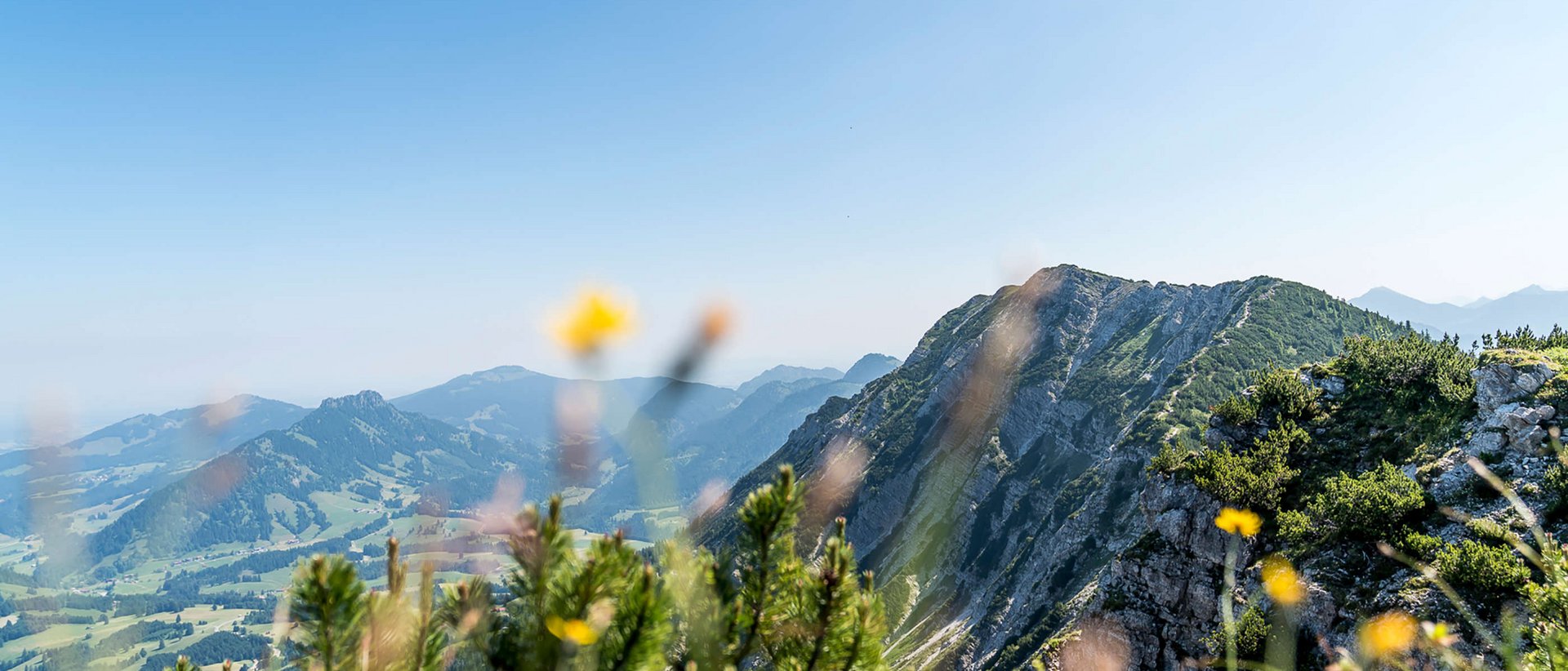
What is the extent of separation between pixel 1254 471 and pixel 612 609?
42504mm

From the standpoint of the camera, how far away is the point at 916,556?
502ft

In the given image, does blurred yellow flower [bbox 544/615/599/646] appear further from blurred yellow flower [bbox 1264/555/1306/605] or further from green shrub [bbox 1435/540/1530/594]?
green shrub [bbox 1435/540/1530/594]

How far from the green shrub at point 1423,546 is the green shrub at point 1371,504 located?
5.63ft

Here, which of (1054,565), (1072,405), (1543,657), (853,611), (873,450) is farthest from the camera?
(873,450)

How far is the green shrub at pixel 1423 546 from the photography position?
87.9ft

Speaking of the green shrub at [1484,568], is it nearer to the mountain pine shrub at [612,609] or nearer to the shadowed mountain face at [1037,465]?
the mountain pine shrub at [612,609]

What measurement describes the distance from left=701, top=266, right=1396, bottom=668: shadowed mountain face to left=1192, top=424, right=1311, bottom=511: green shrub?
152 feet

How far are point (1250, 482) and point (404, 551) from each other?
4173 centimetres

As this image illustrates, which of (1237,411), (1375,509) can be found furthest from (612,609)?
(1237,411)

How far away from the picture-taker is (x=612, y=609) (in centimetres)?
690

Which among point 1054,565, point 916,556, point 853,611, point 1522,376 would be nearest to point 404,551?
point 853,611

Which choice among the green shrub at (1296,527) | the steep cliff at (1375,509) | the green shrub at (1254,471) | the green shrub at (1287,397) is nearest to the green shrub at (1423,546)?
the steep cliff at (1375,509)

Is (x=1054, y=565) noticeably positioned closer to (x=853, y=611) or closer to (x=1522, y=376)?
(x=1522, y=376)

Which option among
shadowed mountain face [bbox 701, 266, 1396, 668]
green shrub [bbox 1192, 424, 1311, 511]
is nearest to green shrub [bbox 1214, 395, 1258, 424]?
green shrub [bbox 1192, 424, 1311, 511]
